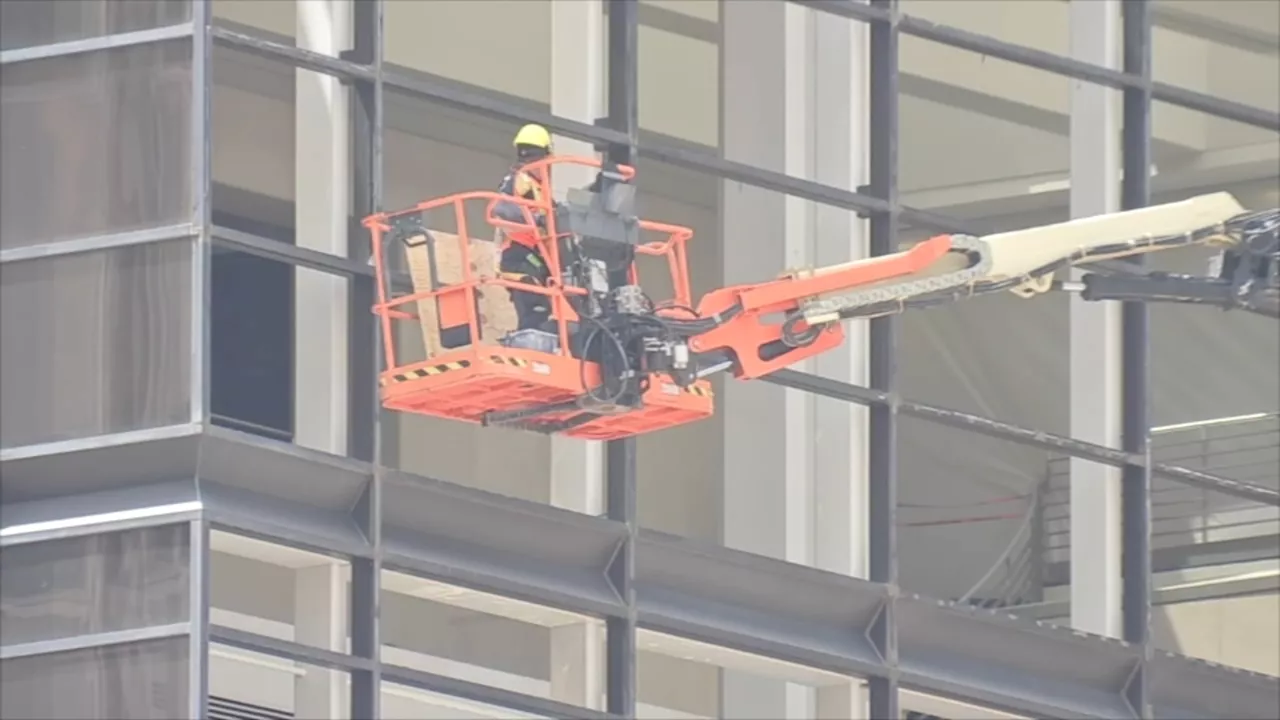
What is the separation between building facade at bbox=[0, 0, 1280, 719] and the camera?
22.3m

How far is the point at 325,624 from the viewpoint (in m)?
23.1

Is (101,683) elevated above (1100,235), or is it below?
below

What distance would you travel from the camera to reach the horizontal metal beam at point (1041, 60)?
26.9 m

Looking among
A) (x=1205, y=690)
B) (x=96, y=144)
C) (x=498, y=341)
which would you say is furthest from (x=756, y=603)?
(x=96, y=144)

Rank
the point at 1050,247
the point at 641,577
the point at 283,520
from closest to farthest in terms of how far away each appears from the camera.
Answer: the point at 1050,247
the point at 283,520
the point at 641,577

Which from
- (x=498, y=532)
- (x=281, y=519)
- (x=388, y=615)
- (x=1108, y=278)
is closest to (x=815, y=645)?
(x=498, y=532)

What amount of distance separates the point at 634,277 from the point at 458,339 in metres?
1.20

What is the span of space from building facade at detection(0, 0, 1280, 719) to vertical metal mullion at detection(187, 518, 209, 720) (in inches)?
0.9

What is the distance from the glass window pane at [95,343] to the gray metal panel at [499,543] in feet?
6.37

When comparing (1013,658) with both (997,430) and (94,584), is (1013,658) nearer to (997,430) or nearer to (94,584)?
(997,430)

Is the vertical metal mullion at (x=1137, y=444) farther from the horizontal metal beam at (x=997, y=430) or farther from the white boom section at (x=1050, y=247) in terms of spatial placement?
the white boom section at (x=1050, y=247)

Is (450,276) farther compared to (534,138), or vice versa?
(450,276)

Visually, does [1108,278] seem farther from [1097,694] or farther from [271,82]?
[271,82]

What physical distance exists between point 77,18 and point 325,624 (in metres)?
4.56
